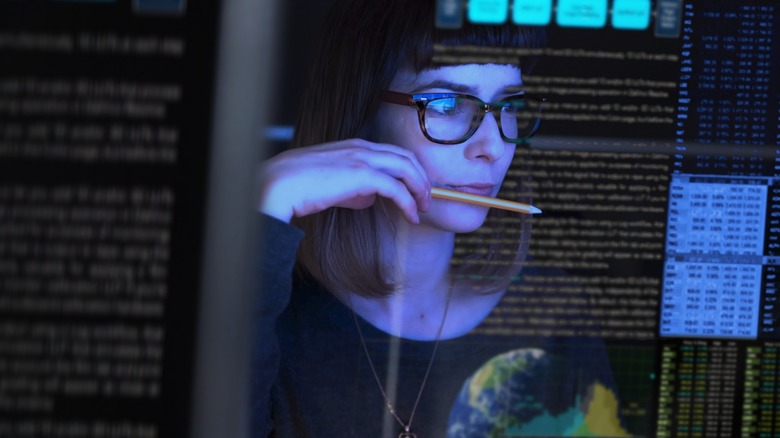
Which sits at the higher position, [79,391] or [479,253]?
[479,253]

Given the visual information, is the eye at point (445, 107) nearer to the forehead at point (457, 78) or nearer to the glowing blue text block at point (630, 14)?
the forehead at point (457, 78)

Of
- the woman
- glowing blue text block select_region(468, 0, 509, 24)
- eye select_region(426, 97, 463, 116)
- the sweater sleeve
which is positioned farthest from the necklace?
glowing blue text block select_region(468, 0, 509, 24)

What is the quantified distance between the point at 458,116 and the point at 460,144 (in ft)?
0.11

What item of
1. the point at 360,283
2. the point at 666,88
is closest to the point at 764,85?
the point at 666,88

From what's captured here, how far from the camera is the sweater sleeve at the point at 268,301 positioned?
1126 mm

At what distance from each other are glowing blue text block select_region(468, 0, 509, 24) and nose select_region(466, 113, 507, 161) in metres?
0.11

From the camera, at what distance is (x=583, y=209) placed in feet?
3.88

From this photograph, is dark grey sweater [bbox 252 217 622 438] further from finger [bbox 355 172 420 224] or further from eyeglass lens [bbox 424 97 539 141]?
eyeglass lens [bbox 424 97 539 141]

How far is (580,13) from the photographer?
3.82 feet

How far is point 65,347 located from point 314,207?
33cm

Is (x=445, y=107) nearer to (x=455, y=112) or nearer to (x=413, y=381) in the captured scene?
(x=455, y=112)

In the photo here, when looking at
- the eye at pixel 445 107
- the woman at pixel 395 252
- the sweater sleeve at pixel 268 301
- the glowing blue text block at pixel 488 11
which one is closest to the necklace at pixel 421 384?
the woman at pixel 395 252

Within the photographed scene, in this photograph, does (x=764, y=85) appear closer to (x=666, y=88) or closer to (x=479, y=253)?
(x=666, y=88)

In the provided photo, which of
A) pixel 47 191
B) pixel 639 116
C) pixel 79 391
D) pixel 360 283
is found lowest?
pixel 79 391
